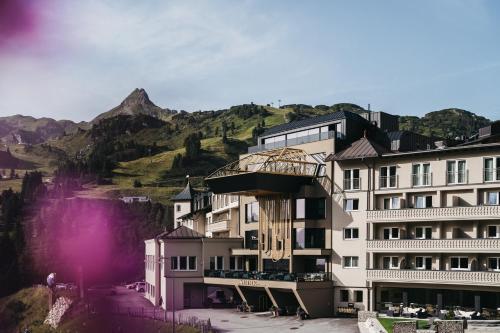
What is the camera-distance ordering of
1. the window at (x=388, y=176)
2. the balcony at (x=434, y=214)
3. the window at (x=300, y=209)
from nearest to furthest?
the balcony at (x=434, y=214) → the window at (x=388, y=176) → the window at (x=300, y=209)

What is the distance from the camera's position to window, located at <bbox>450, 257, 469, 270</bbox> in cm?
6294

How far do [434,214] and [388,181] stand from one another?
7078mm

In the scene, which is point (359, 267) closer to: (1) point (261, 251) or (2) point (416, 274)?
(2) point (416, 274)

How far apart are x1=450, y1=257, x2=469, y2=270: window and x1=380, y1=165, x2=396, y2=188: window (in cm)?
995

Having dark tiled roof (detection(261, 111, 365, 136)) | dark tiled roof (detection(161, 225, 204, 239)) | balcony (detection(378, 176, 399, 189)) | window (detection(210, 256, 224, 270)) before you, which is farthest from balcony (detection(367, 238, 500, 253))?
dark tiled roof (detection(161, 225, 204, 239))

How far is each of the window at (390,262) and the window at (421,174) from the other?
8.27 meters

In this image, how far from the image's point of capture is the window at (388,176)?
226 feet

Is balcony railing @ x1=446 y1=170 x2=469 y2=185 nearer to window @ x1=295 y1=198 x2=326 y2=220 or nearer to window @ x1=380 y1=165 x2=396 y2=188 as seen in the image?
window @ x1=380 y1=165 x2=396 y2=188

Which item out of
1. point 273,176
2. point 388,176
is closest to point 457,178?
point 388,176

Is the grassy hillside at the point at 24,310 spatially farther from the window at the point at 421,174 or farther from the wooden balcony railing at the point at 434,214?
the window at the point at 421,174

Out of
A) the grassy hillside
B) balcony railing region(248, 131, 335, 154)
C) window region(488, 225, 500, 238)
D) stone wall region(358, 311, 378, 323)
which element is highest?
balcony railing region(248, 131, 335, 154)

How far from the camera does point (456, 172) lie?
63906mm

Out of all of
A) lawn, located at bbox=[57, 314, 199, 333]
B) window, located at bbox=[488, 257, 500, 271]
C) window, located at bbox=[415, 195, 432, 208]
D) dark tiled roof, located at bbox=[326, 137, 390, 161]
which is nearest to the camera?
window, located at bbox=[488, 257, 500, 271]

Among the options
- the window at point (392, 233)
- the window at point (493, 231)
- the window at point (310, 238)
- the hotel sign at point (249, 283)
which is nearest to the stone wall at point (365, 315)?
the window at point (392, 233)
